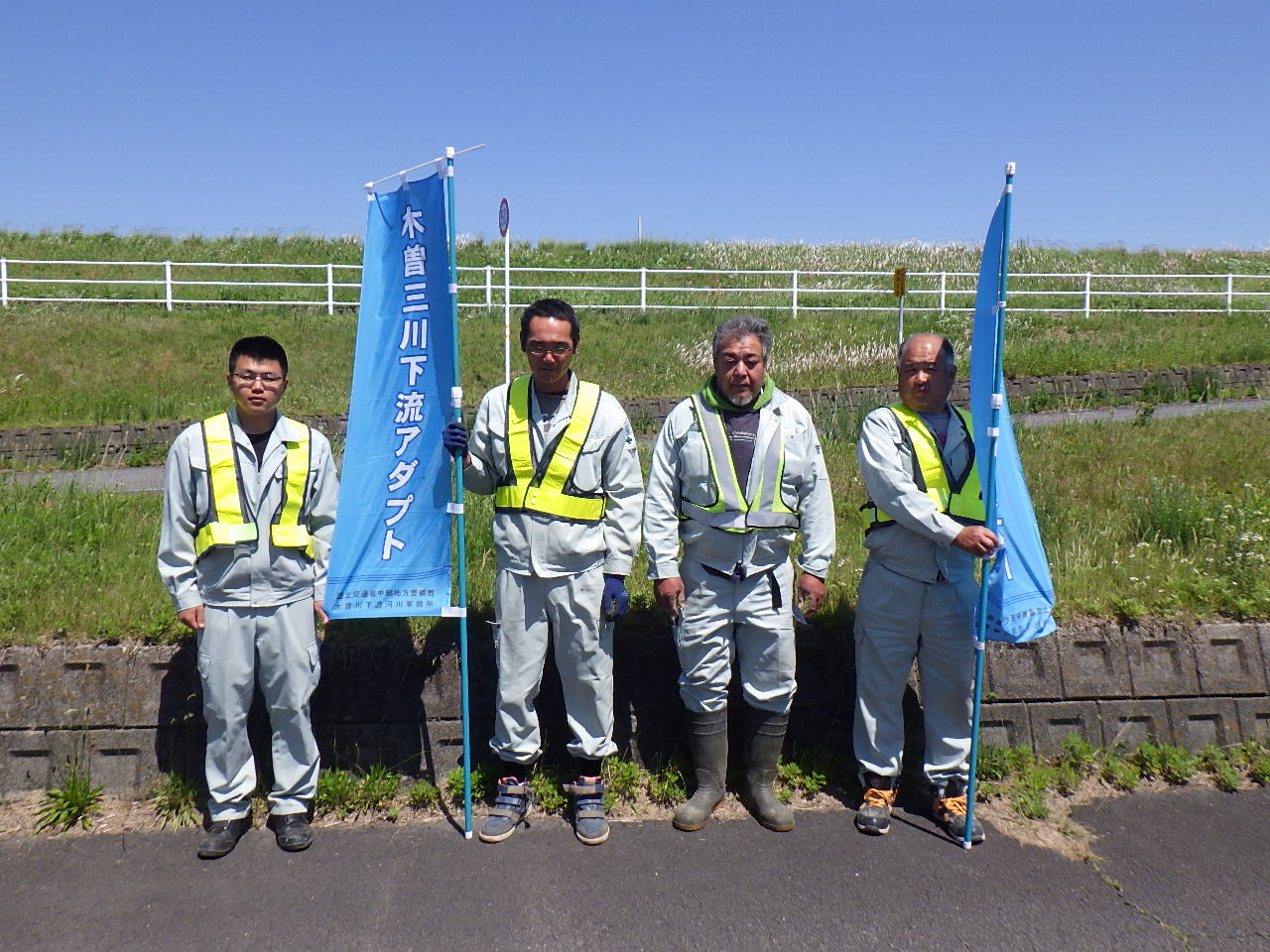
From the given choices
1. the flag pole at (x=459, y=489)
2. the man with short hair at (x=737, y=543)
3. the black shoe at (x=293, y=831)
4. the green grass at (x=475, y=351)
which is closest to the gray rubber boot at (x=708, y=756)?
the man with short hair at (x=737, y=543)

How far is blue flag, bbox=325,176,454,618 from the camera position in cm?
390

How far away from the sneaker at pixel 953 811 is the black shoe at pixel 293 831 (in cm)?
266

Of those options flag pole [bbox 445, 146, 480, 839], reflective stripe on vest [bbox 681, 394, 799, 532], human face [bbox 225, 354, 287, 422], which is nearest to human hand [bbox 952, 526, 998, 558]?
reflective stripe on vest [bbox 681, 394, 799, 532]

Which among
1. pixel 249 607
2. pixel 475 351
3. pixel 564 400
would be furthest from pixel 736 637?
pixel 475 351

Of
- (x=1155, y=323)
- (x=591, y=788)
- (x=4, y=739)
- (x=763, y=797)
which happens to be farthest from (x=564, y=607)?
(x=1155, y=323)

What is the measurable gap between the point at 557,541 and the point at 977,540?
5.66 feet

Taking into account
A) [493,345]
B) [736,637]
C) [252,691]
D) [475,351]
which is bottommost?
[252,691]

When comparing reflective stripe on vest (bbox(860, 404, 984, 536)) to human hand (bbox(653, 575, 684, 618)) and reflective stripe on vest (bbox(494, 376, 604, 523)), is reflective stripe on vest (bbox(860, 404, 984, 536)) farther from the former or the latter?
reflective stripe on vest (bbox(494, 376, 604, 523))

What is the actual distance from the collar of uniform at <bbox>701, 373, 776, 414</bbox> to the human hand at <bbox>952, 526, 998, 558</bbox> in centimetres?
98

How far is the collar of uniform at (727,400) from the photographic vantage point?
4.04 metres

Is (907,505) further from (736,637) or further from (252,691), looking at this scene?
(252,691)

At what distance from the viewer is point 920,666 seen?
163 inches

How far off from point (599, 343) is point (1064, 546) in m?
12.6

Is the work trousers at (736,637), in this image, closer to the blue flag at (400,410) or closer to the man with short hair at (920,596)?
the man with short hair at (920,596)
